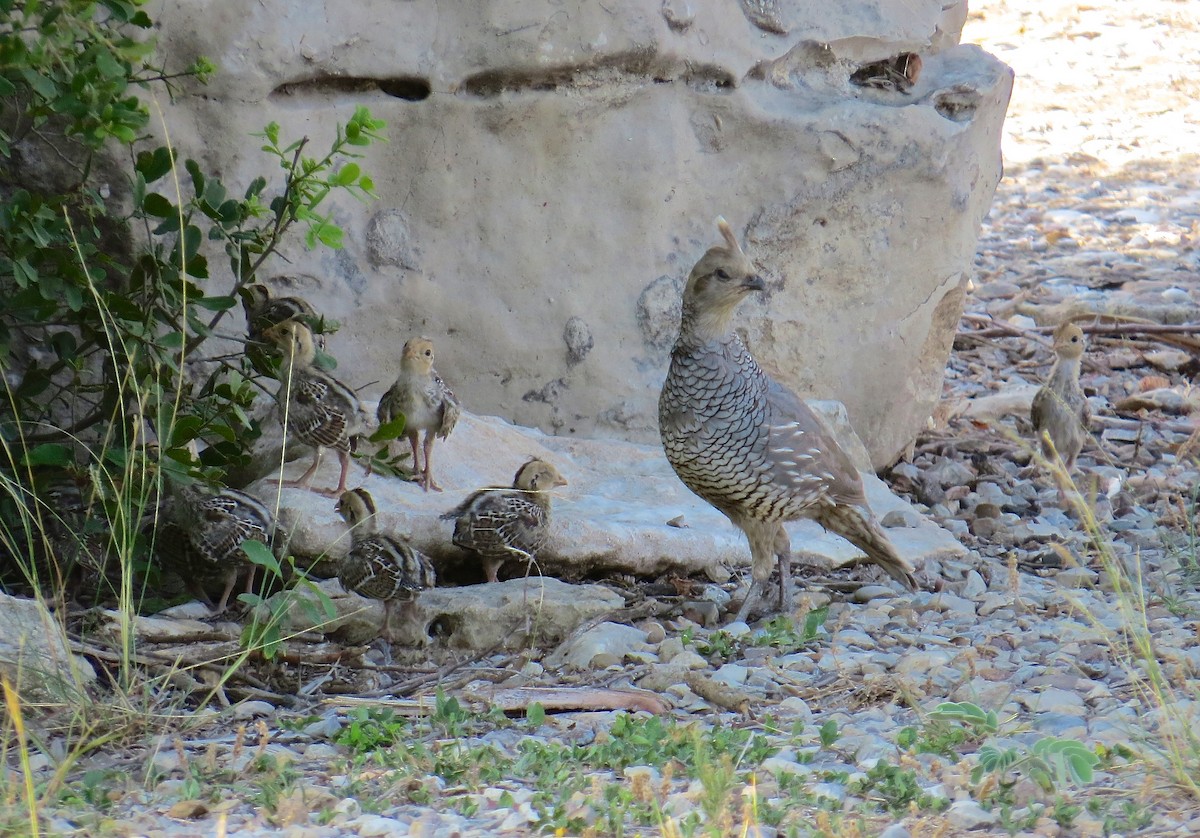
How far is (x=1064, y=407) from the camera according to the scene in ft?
29.4

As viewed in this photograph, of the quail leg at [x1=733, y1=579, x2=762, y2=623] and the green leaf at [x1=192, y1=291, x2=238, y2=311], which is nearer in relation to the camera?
the green leaf at [x1=192, y1=291, x2=238, y2=311]

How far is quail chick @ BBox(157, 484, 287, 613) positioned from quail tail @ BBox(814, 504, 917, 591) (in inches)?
99.4

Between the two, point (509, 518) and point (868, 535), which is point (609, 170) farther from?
point (868, 535)

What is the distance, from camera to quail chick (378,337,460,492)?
6.95m

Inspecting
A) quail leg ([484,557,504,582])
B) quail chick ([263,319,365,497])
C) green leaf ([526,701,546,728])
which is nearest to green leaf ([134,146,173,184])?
quail chick ([263,319,365,497])

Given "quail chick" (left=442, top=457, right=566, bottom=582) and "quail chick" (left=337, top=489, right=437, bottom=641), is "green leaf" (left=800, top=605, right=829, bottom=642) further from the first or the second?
"quail chick" (left=337, top=489, right=437, bottom=641)

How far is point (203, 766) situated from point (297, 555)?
2218 mm

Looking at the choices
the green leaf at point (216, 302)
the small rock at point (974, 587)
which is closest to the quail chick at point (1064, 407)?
the small rock at point (974, 587)

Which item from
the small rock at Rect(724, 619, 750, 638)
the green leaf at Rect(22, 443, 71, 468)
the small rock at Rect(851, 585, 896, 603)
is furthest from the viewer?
the small rock at Rect(851, 585, 896, 603)

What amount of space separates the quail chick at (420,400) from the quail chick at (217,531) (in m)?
0.87

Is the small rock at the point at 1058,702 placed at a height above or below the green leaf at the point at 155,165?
below

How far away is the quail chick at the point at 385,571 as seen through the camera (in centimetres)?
605

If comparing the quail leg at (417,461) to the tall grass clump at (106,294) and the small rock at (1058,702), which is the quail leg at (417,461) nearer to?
the tall grass clump at (106,294)

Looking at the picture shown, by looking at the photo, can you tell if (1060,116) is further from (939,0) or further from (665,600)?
(665,600)
